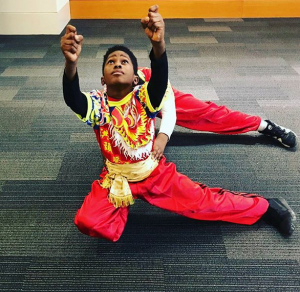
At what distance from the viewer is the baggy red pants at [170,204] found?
3.47ft

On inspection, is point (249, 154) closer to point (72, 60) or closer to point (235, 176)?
point (235, 176)

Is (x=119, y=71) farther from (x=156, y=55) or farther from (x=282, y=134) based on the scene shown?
(x=282, y=134)

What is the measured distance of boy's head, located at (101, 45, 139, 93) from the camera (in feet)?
3.26

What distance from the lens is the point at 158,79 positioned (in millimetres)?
931

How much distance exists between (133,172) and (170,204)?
161 millimetres

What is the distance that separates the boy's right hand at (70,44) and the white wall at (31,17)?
2.43 m

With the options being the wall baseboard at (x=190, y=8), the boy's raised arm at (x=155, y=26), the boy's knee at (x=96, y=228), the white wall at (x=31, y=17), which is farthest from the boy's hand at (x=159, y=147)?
the wall baseboard at (x=190, y=8)

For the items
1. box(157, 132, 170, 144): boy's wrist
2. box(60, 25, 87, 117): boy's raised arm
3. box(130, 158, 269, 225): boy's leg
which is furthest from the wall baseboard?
box(60, 25, 87, 117): boy's raised arm

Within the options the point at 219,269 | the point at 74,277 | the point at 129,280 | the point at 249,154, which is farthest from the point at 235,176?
the point at 74,277

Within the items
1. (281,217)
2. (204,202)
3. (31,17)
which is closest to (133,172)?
(204,202)

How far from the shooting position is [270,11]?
3.60 metres

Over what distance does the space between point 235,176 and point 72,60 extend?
2.83 ft

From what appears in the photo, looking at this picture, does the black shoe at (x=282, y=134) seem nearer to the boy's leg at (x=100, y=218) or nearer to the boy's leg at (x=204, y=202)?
the boy's leg at (x=204, y=202)

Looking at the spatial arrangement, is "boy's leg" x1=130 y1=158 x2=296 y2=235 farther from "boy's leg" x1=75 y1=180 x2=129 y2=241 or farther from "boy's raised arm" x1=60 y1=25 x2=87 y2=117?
"boy's raised arm" x1=60 y1=25 x2=87 y2=117
